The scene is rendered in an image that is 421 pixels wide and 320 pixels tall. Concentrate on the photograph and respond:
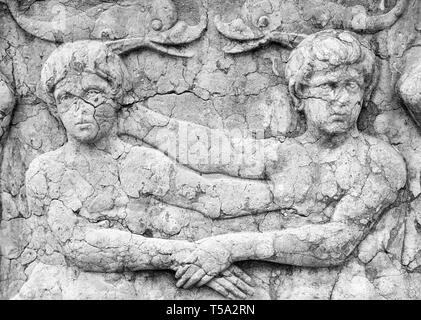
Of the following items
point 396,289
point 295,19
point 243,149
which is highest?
point 295,19

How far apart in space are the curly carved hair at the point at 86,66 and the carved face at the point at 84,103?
3cm

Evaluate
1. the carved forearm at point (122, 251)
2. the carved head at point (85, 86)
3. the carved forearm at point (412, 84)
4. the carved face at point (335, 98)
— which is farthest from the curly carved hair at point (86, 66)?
the carved forearm at point (412, 84)

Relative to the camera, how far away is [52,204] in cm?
521

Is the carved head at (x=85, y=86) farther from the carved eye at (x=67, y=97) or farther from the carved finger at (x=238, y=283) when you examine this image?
the carved finger at (x=238, y=283)

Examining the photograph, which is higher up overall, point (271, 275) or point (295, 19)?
point (295, 19)

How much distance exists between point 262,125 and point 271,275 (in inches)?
28.5

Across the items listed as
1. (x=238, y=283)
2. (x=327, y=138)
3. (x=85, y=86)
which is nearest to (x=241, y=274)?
(x=238, y=283)

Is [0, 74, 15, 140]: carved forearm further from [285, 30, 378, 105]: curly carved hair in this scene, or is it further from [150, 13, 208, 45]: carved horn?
[285, 30, 378, 105]: curly carved hair

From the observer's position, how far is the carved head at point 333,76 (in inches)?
200

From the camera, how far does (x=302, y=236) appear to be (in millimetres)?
5141

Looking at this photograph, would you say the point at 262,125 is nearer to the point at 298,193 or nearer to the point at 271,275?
the point at 298,193

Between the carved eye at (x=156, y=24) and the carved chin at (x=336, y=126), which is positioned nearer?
the carved chin at (x=336, y=126)

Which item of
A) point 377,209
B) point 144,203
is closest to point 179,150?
point 144,203

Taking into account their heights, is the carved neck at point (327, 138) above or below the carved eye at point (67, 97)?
below
